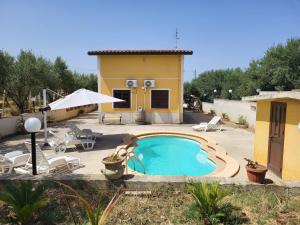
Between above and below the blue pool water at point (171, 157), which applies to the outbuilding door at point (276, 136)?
above

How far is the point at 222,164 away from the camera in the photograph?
29.3 ft

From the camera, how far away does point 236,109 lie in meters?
19.1

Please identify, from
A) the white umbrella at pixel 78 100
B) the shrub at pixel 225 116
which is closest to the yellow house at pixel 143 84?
the shrub at pixel 225 116

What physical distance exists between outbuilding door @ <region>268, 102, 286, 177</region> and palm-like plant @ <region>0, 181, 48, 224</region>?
6.83 metres

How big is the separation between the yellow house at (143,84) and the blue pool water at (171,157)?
4.75 metres

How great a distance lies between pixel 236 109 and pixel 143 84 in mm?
8229

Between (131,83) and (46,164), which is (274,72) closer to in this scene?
(131,83)

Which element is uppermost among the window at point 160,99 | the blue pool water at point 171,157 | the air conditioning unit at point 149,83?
the air conditioning unit at point 149,83

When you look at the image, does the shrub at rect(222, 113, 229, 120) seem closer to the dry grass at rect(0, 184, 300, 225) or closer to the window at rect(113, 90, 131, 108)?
the window at rect(113, 90, 131, 108)

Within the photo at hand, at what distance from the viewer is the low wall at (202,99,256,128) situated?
53.7ft

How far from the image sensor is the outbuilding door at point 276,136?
7055mm

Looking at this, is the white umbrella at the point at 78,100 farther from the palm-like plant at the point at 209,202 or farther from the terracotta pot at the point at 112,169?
the palm-like plant at the point at 209,202

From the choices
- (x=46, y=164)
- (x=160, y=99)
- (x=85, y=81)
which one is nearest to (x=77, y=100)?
(x=46, y=164)

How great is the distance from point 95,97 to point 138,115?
7016 millimetres
